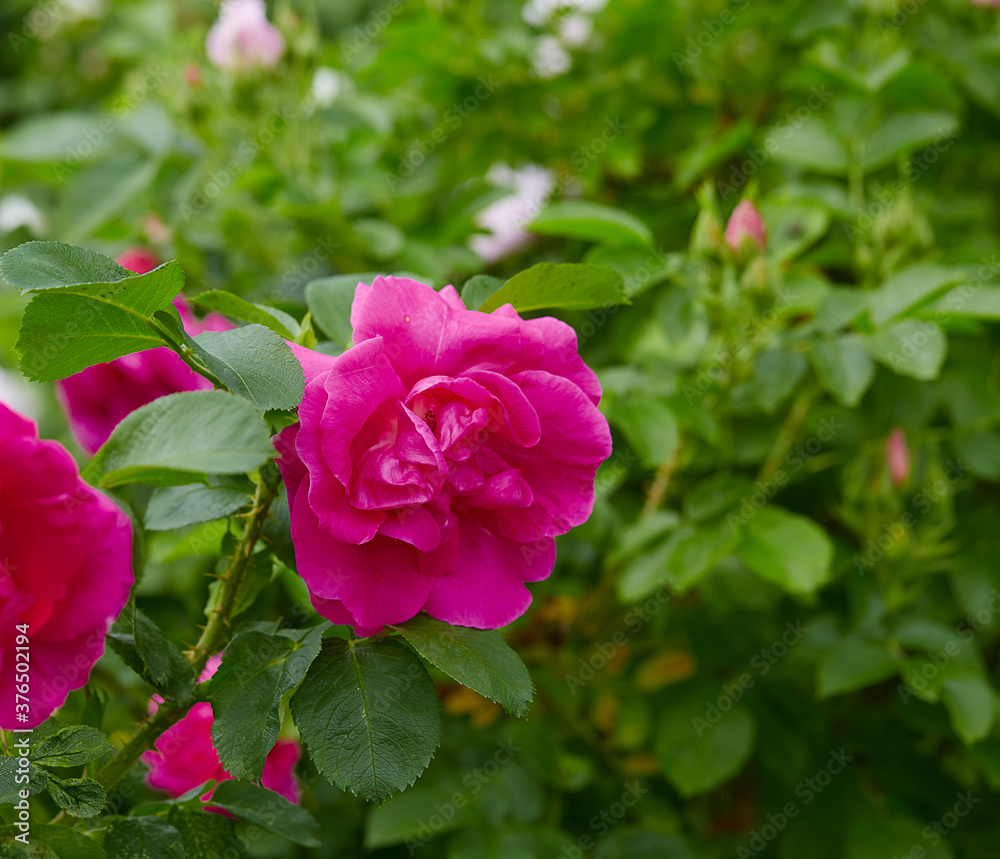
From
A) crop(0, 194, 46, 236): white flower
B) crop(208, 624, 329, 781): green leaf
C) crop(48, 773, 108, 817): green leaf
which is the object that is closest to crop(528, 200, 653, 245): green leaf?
crop(208, 624, 329, 781): green leaf

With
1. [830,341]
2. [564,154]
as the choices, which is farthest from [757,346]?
[564,154]

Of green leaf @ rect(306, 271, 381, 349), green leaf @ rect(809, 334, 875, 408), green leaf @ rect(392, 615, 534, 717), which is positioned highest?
green leaf @ rect(306, 271, 381, 349)

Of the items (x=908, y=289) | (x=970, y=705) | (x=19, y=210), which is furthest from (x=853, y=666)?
(x=19, y=210)

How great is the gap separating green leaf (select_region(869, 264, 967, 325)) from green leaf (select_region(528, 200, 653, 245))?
254 mm

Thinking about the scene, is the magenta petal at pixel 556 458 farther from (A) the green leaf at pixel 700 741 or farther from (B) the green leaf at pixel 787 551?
(A) the green leaf at pixel 700 741

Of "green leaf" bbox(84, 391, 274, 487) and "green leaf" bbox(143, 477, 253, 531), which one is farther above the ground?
"green leaf" bbox(84, 391, 274, 487)

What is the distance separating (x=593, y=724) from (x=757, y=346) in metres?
0.58

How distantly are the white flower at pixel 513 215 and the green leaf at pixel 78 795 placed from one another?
40.2 inches

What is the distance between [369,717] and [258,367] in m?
0.18

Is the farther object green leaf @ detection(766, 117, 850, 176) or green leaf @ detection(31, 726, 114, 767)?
green leaf @ detection(766, 117, 850, 176)

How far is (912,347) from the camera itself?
91 cm

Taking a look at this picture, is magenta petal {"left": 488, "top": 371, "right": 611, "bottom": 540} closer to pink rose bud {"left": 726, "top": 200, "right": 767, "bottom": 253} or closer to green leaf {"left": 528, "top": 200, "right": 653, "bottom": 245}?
green leaf {"left": 528, "top": 200, "right": 653, "bottom": 245}

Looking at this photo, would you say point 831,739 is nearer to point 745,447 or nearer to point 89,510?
point 745,447

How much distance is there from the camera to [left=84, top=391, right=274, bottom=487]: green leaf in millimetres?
444
